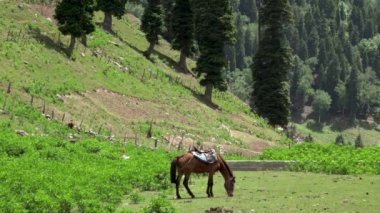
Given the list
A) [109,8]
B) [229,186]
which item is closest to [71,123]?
[229,186]

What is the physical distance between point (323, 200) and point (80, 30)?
131 feet

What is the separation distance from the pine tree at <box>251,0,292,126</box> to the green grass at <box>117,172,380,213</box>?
139 ft

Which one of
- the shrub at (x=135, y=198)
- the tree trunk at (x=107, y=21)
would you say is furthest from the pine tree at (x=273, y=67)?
the shrub at (x=135, y=198)

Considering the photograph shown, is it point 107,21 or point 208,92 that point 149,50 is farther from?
point 208,92

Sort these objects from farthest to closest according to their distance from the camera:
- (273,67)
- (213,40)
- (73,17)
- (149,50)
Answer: (273,67)
(149,50)
(213,40)
(73,17)

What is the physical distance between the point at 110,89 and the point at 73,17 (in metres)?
7.97

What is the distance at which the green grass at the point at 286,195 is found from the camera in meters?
24.1

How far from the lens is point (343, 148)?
4788 cm

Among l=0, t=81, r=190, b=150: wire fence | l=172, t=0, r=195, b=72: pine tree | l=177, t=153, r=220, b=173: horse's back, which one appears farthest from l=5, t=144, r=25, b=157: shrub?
l=172, t=0, r=195, b=72: pine tree

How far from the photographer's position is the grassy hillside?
171 feet

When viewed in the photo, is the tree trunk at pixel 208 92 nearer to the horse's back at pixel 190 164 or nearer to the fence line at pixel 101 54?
the fence line at pixel 101 54

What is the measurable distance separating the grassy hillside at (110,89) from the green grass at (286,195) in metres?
16.8

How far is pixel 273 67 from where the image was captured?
270ft

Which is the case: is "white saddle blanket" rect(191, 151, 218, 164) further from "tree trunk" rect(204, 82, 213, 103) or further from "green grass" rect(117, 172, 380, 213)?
"tree trunk" rect(204, 82, 213, 103)
